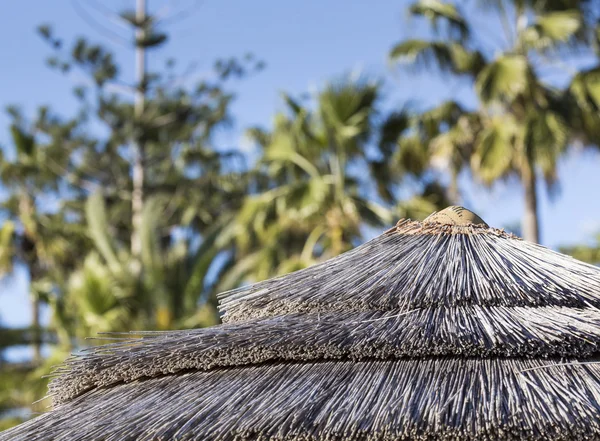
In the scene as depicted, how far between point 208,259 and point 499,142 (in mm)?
5462

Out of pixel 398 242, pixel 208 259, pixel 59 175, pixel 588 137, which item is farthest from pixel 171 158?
pixel 398 242

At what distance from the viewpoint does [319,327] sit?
367cm

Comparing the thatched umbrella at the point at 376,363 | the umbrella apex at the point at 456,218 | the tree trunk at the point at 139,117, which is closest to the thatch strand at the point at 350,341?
the thatched umbrella at the point at 376,363

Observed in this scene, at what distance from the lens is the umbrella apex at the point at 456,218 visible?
4.66 meters

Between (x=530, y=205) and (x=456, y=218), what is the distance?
10839 mm

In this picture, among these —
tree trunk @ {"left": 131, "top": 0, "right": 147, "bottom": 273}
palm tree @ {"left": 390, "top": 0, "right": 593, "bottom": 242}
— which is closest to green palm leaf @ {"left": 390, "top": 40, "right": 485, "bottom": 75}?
palm tree @ {"left": 390, "top": 0, "right": 593, "bottom": 242}

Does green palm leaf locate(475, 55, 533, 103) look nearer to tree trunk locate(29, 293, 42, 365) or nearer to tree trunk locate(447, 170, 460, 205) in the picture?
tree trunk locate(447, 170, 460, 205)

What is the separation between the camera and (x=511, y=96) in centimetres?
1534

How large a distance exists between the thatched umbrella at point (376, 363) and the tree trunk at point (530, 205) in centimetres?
1086

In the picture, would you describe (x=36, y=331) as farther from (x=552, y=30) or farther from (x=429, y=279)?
(x=429, y=279)

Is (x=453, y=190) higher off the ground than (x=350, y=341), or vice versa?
(x=453, y=190)

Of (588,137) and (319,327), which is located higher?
(588,137)

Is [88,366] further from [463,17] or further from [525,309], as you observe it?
[463,17]

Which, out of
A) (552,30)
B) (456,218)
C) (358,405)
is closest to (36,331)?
(552,30)
